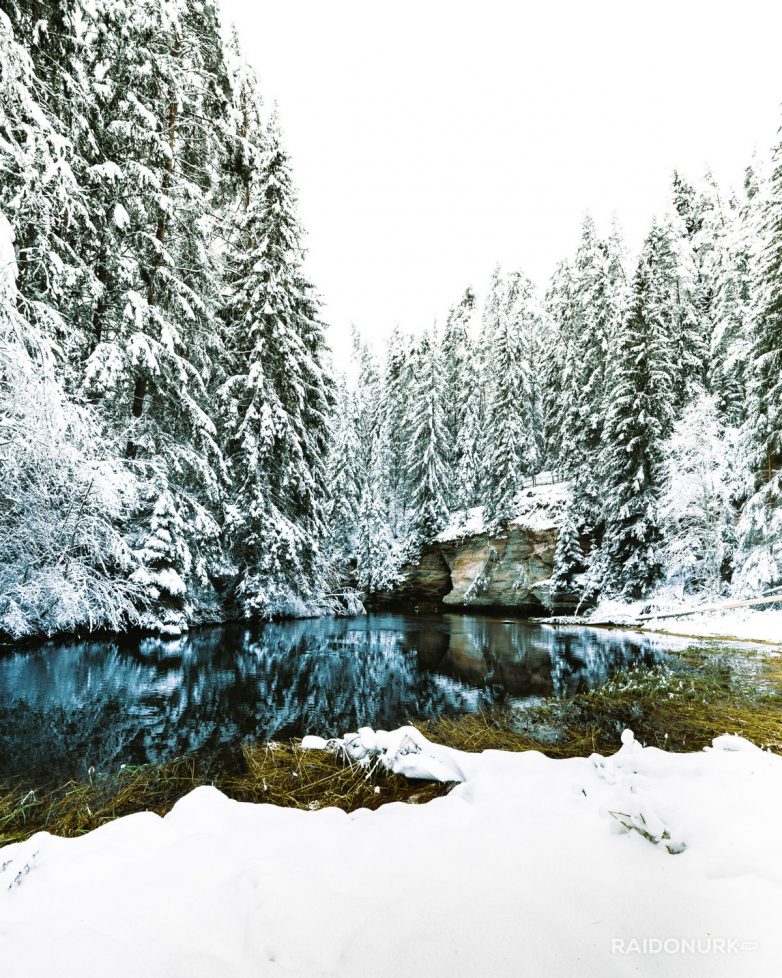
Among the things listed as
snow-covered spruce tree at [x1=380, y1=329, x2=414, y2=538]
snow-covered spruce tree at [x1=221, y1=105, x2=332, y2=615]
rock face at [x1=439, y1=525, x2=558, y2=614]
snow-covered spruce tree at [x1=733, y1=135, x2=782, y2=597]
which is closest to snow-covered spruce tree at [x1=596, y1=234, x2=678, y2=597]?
snow-covered spruce tree at [x1=733, y1=135, x2=782, y2=597]

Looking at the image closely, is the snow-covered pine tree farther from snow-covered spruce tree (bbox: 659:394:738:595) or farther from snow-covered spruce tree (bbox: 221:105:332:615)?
snow-covered spruce tree (bbox: 221:105:332:615)

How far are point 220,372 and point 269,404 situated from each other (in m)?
1.88

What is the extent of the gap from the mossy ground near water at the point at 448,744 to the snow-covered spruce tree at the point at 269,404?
37.0 feet

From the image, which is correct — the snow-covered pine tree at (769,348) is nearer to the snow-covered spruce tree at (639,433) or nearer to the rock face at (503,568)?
the snow-covered spruce tree at (639,433)

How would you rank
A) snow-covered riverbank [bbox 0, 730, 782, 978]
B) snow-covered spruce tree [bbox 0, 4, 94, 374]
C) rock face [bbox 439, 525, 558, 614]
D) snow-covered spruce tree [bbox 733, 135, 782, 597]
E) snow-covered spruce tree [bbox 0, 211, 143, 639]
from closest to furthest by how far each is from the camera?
1. snow-covered riverbank [bbox 0, 730, 782, 978]
2. snow-covered spruce tree [bbox 0, 211, 143, 639]
3. snow-covered spruce tree [bbox 0, 4, 94, 374]
4. snow-covered spruce tree [bbox 733, 135, 782, 597]
5. rock face [bbox 439, 525, 558, 614]

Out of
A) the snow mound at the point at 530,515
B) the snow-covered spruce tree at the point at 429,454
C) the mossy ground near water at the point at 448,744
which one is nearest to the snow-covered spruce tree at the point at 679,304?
the snow mound at the point at 530,515

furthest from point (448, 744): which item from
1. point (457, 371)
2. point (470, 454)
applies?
point (457, 371)

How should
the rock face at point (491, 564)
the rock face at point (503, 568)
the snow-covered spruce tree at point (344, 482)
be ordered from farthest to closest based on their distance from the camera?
the snow-covered spruce tree at point (344, 482) < the rock face at point (491, 564) < the rock face at point (503, 568)

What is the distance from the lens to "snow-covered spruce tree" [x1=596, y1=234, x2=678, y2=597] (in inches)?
736

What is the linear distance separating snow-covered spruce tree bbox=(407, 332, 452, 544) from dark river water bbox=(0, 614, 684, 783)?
651 inches

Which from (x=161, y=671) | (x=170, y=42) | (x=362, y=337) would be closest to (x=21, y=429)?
(x=161, y=671)

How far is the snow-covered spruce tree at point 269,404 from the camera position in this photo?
15852mm

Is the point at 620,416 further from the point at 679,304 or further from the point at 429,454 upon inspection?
the point at 429,454

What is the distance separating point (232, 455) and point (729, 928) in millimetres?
16453
